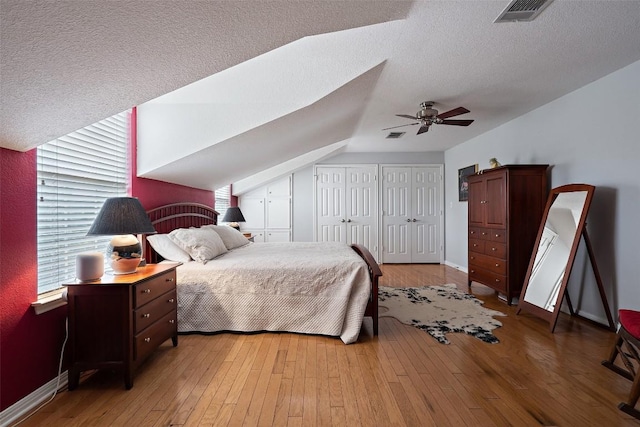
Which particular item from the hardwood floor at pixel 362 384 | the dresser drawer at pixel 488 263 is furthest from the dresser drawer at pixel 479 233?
the hardwood floor at pixel 362 384

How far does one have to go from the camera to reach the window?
18.2ft

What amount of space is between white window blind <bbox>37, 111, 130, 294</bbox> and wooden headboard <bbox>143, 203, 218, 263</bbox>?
0.50 meters

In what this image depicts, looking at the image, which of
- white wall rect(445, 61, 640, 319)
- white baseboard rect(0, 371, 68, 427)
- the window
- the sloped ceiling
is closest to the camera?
the sloped ceiling

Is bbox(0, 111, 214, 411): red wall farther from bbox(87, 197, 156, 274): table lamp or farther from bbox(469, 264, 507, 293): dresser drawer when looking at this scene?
bbox(469, 264, 507, 293): dresser drawer

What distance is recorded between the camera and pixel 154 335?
2156mm

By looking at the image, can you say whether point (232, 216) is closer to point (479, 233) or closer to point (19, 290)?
point (19, 290)

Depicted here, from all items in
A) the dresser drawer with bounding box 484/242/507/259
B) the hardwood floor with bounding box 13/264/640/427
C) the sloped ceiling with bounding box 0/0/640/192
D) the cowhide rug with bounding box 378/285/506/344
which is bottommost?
the hardwood floor with bounding box 13/264/640/427

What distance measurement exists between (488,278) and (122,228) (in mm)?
4001

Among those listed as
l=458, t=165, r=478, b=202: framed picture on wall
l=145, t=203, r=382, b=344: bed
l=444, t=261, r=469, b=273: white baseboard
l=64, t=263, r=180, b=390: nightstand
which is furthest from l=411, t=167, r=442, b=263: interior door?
l=64, t=263, r=180, b=390: nightstand

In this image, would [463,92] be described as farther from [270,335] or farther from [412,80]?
[270,335]

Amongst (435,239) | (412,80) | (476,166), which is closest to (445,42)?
(412,80)

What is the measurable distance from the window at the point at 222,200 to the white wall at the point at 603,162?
4862 millimetres

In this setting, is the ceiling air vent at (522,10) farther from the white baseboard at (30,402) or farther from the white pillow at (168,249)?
the white baseboard at (30,402)

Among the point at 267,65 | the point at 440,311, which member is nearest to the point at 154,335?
the point at 267,65
